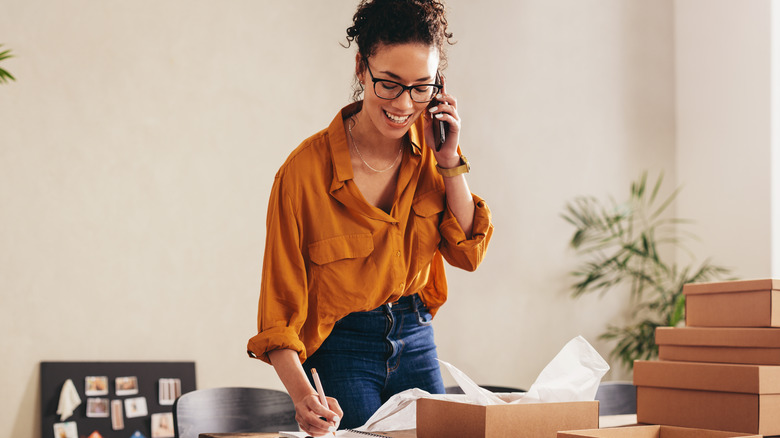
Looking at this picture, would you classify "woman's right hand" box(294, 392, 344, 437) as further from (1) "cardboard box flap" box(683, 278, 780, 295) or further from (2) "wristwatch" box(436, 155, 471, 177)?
(1) "cardboard box flap" box(683, 278, 780, 295)

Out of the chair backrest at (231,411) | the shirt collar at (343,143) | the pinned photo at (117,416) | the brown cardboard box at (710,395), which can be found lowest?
the pinned photo at (117,416)

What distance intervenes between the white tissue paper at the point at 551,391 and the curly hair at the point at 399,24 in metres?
0.62

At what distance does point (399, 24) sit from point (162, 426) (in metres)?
2.16

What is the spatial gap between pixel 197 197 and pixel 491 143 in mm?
1634

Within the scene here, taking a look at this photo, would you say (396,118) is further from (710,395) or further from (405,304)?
(710,395)

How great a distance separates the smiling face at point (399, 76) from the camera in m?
1.40

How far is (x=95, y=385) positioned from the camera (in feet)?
9.41

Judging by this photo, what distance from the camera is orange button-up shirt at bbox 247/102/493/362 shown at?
1439 mm

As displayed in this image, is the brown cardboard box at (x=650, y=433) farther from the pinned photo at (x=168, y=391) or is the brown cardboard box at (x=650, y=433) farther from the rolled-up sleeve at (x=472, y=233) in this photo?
the pinned photo at (x=168, y=391)

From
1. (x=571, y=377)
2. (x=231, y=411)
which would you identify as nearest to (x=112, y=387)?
(x=231, y=411)

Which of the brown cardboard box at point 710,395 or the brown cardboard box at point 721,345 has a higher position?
the brown cardboard box at point 721,345

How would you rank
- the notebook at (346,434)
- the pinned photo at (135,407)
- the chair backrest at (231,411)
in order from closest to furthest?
the notebook at (346,434)
the chair backrest at (231,411)
the pinned photo at (135,407)

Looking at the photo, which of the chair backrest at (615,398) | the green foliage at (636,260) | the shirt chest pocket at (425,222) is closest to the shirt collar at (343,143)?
the shirt chest pocket at (425,222)

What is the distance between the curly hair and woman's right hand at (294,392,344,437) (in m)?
0.67
